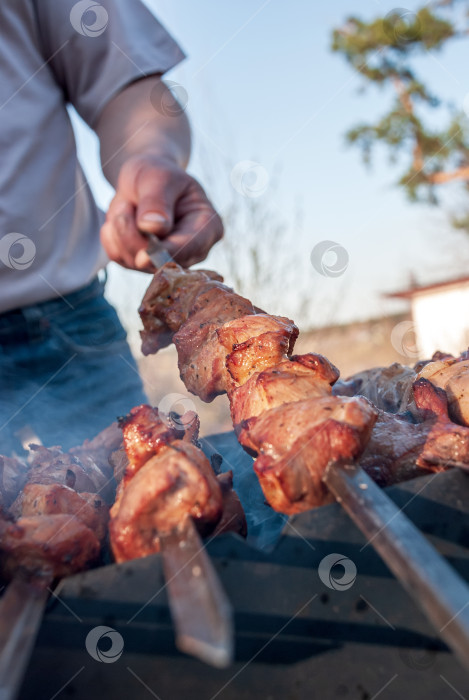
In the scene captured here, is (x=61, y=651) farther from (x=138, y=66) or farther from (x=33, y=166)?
(x=138, y=66)

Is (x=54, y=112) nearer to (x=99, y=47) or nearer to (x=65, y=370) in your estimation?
(x=99, y=47)

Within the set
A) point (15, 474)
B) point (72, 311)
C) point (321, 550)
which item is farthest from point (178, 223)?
point (321, 550)

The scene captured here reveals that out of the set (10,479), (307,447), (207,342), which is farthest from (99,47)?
(307,447)

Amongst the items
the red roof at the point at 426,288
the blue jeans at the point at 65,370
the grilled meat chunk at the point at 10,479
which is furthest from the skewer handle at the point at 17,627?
the red roof at the point at 426,288

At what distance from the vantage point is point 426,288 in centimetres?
1670

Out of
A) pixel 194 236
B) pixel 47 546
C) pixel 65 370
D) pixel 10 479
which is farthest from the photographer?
pixel 65 370

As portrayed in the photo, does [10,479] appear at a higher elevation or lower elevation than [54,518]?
lower

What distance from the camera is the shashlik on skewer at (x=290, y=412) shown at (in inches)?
51.8

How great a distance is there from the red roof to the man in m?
13.3

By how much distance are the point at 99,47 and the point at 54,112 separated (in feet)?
1.90

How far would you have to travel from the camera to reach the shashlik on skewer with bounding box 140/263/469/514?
131cm

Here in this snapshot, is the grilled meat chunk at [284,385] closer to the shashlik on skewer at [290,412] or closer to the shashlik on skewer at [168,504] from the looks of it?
the shashlik on skewer at [290,412]

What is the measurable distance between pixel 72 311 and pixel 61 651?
2535 mm

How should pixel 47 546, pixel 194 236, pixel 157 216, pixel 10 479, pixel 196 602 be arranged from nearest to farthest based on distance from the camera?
pixel 196 602 < pixel 47 546 < pixel 10 479 < pixel 157 216 < pixel 194 236
